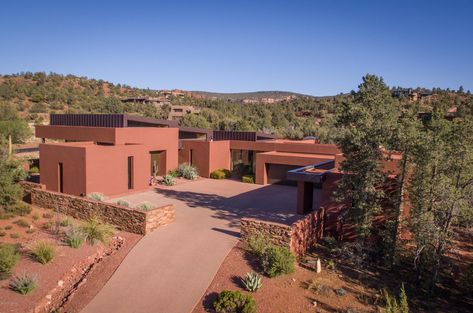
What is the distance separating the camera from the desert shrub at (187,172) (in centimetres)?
2605

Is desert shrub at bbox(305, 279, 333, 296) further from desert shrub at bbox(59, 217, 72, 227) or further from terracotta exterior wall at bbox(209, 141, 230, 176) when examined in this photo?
terracotta exterior wall at bbox(209, 141, 230, 176)

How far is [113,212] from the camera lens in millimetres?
14461

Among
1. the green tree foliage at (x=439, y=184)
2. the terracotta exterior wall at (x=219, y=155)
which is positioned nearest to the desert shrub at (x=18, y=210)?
the terracotta exterior wall at (x=219, y=155)

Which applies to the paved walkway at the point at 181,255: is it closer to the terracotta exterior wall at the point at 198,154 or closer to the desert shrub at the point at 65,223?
the desert shrub at the point at 65,223

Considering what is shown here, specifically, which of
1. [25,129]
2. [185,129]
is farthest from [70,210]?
[25,129]

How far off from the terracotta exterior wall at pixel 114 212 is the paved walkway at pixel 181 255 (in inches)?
16.3

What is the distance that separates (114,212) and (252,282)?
7.00m

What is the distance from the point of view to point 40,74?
66.8 meters

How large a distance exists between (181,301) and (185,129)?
70.4 ft

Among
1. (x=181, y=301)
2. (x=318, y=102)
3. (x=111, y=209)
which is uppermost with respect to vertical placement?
(x=318, y=102)

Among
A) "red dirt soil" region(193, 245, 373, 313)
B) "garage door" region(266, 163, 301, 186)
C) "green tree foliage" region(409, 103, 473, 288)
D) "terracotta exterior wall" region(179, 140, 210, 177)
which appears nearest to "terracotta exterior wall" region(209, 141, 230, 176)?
"terracotta exterior wall" region(179, 140, 210, 177)

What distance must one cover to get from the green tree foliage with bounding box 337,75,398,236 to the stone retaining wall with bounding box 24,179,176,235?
6839 millimetres

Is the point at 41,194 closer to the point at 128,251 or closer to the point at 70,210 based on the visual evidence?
the point at 70,210

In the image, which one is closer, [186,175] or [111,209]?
[111,209]
